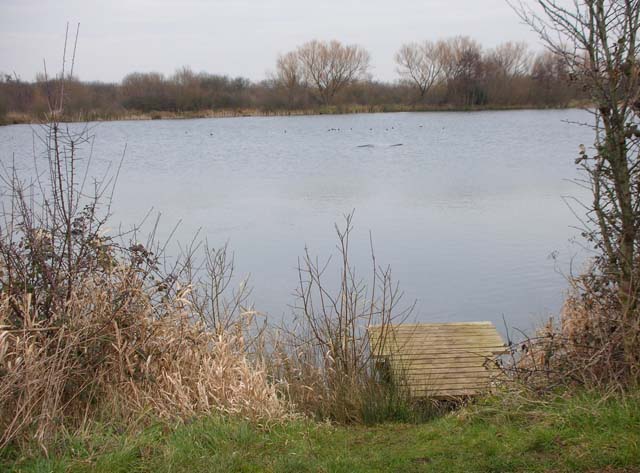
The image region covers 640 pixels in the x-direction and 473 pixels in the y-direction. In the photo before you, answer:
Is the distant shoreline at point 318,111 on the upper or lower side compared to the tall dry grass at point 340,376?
upper

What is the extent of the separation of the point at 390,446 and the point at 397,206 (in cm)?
960

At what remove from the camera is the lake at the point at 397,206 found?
8312mm

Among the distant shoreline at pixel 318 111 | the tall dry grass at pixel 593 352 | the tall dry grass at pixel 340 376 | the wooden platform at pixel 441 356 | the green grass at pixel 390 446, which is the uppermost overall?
the distant shoreline at pixel 318 111

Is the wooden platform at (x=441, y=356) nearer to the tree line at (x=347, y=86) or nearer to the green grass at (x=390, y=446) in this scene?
the green grass at (x=390, y=446)

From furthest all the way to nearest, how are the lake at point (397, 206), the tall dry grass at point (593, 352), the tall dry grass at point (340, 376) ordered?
the lake at point (397, 206) → the tall dry grass at point (340, 376) → the tall dry grass at point (593, 352)

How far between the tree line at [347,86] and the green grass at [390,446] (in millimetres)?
42654

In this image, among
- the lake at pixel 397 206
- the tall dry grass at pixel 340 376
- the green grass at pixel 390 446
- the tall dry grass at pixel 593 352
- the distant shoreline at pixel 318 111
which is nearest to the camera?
the green grass at pixel 390 446

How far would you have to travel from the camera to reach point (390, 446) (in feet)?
12.2

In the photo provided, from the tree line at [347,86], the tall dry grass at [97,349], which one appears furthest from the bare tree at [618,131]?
the tree line at [347,86]

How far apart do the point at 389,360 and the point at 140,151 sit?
67.7 feet

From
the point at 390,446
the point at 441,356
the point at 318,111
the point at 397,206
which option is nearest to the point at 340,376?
the point at 390,446

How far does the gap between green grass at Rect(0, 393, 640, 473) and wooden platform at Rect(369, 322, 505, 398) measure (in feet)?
3.24

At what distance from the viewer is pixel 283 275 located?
8.84m

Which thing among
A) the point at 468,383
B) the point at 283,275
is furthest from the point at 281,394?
the point at 283,275
